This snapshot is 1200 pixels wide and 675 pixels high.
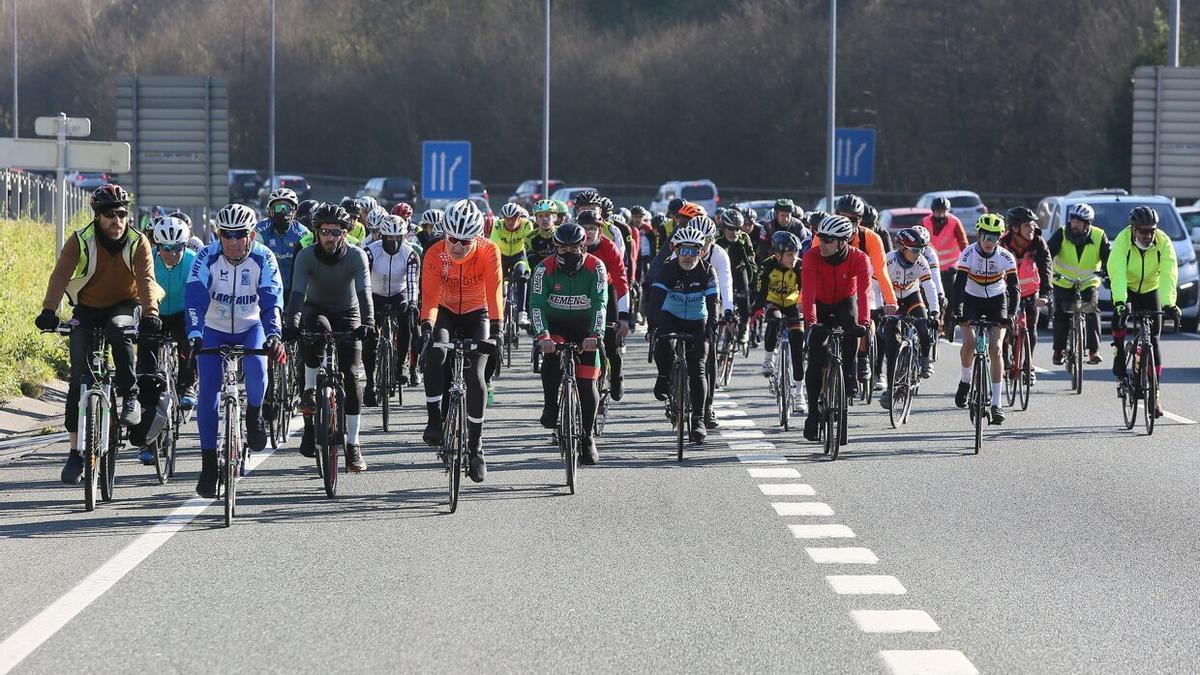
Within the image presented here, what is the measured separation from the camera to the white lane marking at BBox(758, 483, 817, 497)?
12656mm

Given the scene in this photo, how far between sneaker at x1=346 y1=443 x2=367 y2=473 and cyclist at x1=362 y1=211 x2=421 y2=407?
483 centimetres

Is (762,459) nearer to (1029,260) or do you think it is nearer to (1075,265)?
(1029,260)

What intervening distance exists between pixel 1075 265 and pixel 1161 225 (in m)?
11.4

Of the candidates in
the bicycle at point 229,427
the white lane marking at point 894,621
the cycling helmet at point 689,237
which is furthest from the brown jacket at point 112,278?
the white lane marking at point 894,621

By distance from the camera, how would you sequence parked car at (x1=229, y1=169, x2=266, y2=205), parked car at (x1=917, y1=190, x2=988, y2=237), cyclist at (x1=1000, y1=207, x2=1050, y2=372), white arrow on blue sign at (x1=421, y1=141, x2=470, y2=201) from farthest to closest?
parked car at (x1=229, y1=169, x2=266, y2=205) < parked car at (x1=917, y1=190, x2=988, y2=237) < white arrow on blue sign at (x1=421, y1=141, x2=470, y2=201) < cyclist at (x1=1000, y1=207, x2=1050, y2=372)

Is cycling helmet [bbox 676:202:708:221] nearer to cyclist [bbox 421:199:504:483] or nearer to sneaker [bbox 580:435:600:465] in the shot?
sneaker [bbox 580:435:600:465]

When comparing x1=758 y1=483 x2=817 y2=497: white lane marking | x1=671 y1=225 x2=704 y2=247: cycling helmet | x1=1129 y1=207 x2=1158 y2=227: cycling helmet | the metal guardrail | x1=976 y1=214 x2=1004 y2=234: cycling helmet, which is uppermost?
the metal guardrail

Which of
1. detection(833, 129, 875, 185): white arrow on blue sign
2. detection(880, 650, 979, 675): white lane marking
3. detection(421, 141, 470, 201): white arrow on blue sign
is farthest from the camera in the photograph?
detection(833, 129, 875, 185): white arrow on blue sign

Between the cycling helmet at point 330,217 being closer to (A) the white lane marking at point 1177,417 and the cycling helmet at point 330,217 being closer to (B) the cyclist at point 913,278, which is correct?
(B) the cyclist at point 913,278

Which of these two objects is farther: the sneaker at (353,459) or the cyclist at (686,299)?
the cyclist at (686,299)

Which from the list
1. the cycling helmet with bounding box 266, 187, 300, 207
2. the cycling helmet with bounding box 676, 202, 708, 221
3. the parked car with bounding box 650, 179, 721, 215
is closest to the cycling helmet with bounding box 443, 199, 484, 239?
the cycling helmet with bounding box 266, 187, 300, 207

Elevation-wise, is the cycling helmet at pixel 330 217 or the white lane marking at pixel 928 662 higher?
the cycling helmet at pixel 330 217

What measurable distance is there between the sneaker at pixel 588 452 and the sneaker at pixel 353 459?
1547mm

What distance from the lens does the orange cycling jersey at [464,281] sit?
12883 mm
